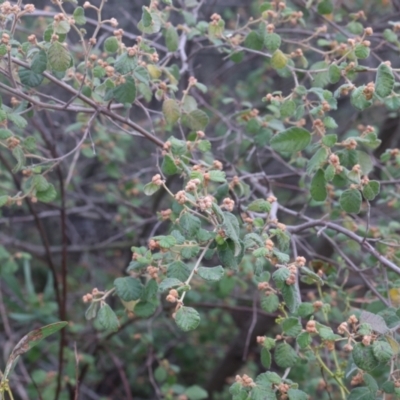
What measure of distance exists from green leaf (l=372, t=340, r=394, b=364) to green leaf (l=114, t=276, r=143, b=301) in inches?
18.0

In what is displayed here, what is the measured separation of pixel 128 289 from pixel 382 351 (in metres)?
0.49

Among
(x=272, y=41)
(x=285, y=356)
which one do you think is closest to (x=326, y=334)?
(x=285, y=356)

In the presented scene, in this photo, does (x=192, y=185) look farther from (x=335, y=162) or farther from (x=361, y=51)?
(x=361, y=51)

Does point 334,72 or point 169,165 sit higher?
point 334,72

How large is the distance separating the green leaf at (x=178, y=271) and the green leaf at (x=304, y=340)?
24 cm

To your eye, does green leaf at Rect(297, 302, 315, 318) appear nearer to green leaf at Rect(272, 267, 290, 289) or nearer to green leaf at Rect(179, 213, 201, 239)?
green leaf at Rect(272, 267, 290, 289)

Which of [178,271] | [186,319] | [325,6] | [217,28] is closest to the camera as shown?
[186,319]

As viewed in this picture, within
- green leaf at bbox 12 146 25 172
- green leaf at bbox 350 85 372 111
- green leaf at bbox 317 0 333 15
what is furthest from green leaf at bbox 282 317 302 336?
green leaf at bbox 317 0 333 15

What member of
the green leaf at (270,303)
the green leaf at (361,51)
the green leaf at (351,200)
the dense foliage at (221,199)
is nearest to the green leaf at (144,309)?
the dense foliage at (221,199)

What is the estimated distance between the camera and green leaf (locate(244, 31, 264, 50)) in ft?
5.10

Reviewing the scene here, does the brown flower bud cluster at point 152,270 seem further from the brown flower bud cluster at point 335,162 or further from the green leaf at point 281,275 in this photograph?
the brown flower bud cluster at point 335,162

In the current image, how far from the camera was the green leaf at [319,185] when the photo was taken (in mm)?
1236

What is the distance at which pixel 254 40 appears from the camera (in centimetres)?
156

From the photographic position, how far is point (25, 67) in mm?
1265
